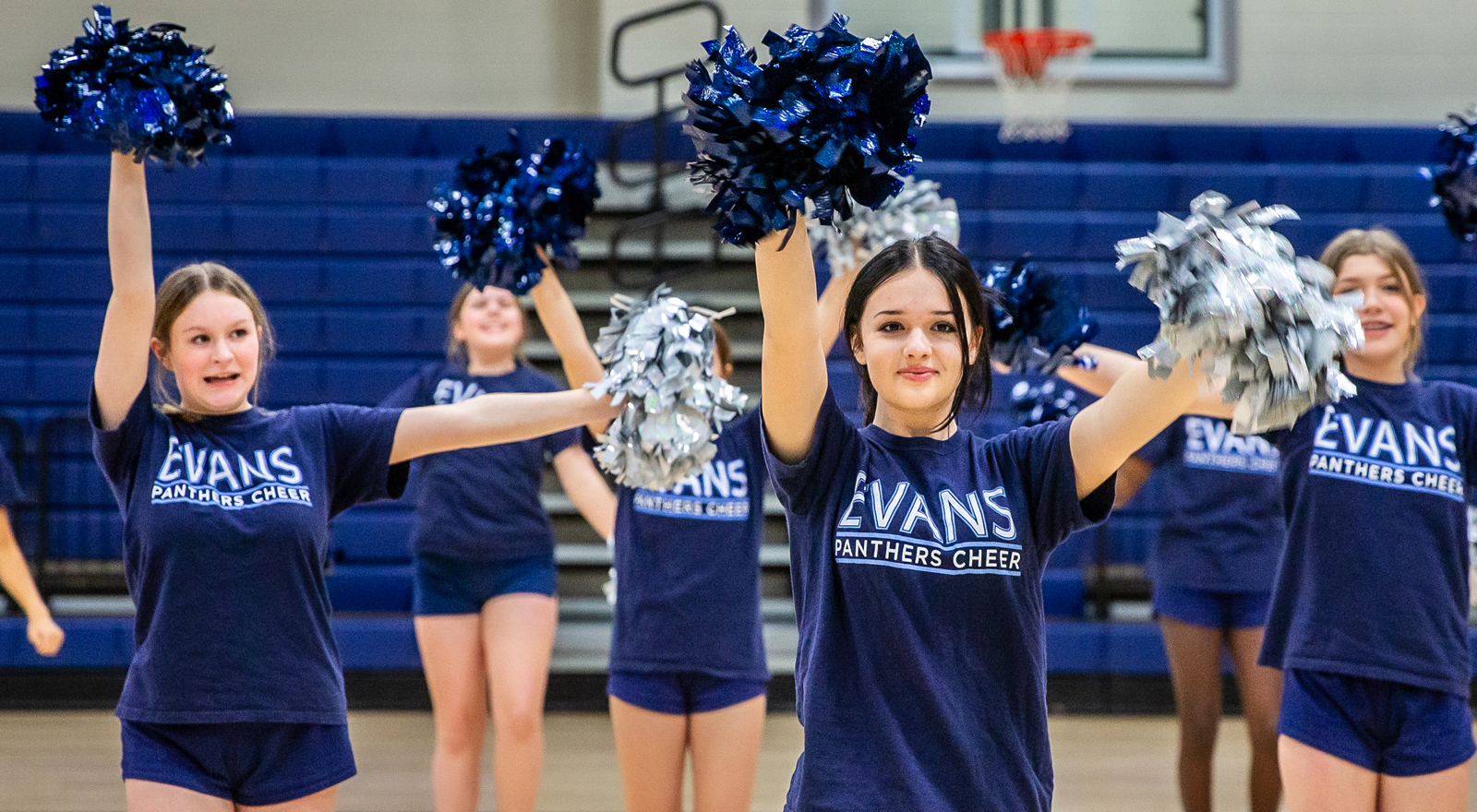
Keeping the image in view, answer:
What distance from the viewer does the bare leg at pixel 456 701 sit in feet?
11.7

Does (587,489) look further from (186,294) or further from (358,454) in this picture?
(186,294)

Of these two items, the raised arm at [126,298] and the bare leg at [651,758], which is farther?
the bare leg at [651,758]

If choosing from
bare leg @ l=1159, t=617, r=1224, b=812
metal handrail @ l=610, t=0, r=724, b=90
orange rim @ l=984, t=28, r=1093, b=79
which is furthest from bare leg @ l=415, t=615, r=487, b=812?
orange rim @ l=984, t=28, r=1093, b=79

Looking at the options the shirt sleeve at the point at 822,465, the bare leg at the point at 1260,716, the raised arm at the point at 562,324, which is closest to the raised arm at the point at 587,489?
the raised arm at the point at 562,324

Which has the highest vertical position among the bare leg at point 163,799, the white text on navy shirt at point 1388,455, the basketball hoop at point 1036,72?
the basketball hoop at point 1036,72

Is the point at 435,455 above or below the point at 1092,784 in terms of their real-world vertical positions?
above

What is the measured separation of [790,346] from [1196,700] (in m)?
2.50

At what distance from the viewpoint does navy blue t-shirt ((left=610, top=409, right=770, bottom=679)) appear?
10.1ft

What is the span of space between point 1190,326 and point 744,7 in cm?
667

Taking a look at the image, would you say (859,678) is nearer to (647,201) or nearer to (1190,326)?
(1190,326)

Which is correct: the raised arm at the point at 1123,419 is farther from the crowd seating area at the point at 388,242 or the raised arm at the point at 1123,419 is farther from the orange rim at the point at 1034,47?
the orange rim at the point at 1034,47

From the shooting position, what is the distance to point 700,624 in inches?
122

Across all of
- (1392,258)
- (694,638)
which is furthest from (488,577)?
(1392,258)

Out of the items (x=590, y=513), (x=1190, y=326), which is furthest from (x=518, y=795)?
(x=1190, y=326)
